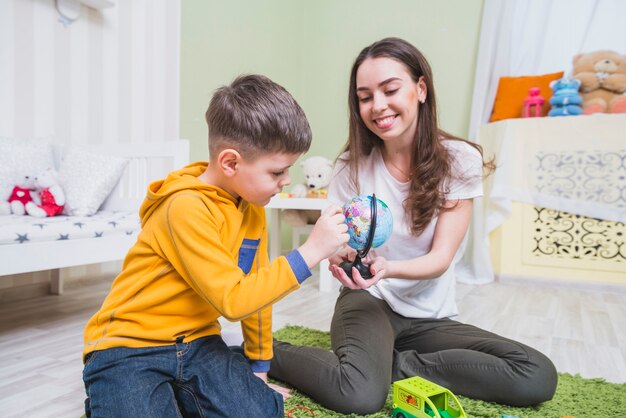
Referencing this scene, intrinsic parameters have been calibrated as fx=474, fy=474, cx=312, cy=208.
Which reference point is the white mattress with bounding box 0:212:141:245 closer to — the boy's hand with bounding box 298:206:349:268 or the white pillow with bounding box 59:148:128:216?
the white pillow with bounding box 59:148:128:216

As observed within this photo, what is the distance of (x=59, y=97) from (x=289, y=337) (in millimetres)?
1711

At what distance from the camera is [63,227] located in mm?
1709

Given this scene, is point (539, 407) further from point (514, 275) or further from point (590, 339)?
point (514, 275)

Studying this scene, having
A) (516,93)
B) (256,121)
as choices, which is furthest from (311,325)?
(516,93)

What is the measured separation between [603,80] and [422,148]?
7.06 feet

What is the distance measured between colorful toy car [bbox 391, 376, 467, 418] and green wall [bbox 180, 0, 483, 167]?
7.76 ft

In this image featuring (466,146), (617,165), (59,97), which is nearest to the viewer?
(466,146)

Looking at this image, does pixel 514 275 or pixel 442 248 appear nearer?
pixel 442 248

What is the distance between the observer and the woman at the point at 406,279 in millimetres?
1135

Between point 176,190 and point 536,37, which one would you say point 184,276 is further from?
point 536,37

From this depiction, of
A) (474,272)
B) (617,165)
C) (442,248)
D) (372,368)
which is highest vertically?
(617,165)

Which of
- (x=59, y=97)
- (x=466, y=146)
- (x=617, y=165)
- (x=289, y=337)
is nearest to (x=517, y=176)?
(x=617, y=165)

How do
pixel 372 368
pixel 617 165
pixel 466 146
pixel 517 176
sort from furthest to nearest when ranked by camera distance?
pixel 517 176
pixel 617 165
pixel 466 146
pixel 372 368

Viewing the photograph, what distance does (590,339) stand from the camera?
1798 mm
